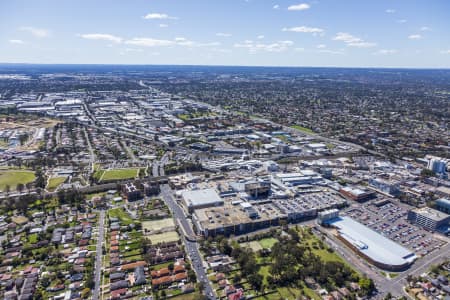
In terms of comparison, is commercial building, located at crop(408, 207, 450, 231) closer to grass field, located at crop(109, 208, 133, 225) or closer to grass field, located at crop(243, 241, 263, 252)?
grass field, located at crop(243, 241, 263, 252)

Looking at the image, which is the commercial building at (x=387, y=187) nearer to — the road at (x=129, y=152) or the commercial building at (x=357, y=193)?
the commercial building at (x=357, y=193)

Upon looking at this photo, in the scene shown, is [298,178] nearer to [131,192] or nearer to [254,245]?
[254,245]

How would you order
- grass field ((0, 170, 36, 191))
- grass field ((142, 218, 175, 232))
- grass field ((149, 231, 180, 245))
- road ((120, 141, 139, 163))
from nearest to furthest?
Answer: grass field ((149, 231, 180, 245)) < grass field ((142, 218, 175, 232)) < grass field ((0, 170, 36, 191)) < road ((120, 141, 139, 163))

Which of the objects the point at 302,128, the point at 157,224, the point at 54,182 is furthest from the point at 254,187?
the point at 302,128

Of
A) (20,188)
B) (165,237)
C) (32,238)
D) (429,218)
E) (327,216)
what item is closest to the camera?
(32,238)

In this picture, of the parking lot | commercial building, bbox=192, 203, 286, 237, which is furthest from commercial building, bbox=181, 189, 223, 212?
the parking lot

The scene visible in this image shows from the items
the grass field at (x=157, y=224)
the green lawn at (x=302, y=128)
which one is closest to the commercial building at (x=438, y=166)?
the green lawn at (x=302, y=128)
